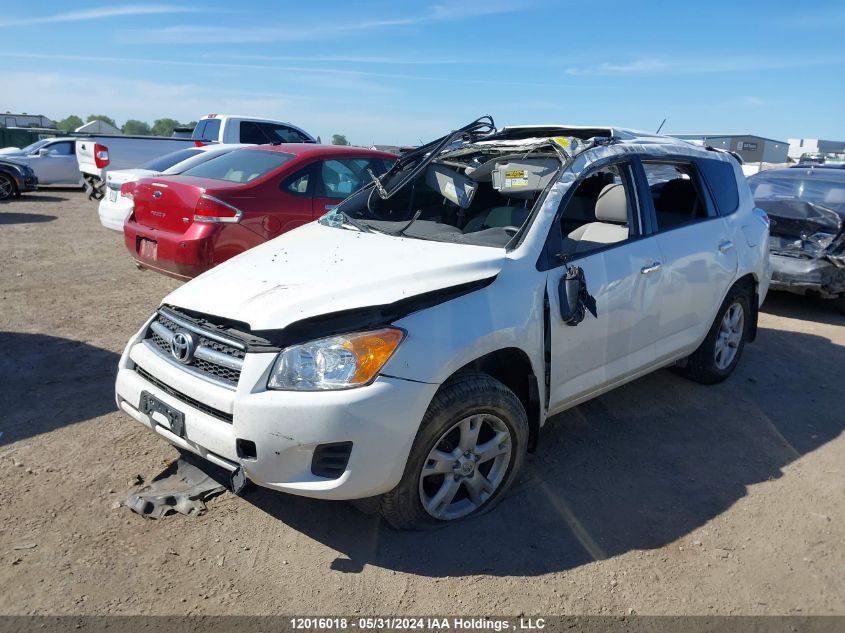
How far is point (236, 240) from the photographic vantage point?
20.1 ft

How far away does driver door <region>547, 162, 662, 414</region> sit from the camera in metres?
3.63

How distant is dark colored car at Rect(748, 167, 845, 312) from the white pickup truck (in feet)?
32.5

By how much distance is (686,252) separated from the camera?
4.43m

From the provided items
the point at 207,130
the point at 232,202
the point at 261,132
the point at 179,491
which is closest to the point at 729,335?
the point at 179,491

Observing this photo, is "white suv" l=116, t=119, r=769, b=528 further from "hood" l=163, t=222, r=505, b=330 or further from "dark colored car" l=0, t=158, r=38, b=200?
"dark colored car" l=0, t=158, r=38, b=200

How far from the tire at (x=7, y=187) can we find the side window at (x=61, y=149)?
3.50m

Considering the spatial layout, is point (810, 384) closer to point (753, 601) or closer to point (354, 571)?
point (753, 601)

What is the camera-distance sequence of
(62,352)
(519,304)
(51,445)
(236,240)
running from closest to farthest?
(519,304) → (51,445) → (62,352) → (236,240)

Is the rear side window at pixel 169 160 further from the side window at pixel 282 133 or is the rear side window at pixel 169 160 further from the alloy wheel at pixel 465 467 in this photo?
the alloy wheel at pixel 465 467

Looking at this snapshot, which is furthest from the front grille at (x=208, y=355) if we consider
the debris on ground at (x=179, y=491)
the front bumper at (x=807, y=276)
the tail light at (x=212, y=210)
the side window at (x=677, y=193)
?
the front bumper at (x=807, y=276)

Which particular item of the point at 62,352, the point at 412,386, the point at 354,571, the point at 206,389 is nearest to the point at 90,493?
the point at 206,389

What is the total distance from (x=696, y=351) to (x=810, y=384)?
3.95 ft

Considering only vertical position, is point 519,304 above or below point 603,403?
above

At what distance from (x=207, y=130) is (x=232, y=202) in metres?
9.76
